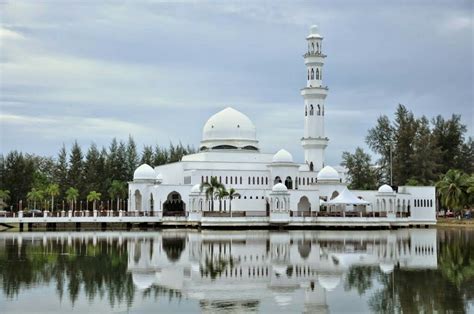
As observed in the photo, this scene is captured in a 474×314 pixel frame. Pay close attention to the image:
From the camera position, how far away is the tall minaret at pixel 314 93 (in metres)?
72.7

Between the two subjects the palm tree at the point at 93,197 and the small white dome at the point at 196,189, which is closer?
the small white dome at the point at 196,189

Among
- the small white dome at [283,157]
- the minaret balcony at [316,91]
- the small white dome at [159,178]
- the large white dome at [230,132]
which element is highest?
the minaret balcony at [316,91]

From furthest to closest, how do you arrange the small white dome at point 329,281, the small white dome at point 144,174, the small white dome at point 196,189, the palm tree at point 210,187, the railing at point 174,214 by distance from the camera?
the small white dome at point 144,174, the railing at point 174,214, the small white dome at point 196,189, the palm tree at point 210,187, the small white dome at point 329,281

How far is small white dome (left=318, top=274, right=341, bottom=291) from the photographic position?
23.6m

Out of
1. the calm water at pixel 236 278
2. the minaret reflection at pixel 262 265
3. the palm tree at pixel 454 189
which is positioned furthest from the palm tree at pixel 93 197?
the calm water at pixel 236 278

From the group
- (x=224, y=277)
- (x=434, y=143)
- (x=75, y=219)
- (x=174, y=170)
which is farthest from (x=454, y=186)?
(x=224, y=277)

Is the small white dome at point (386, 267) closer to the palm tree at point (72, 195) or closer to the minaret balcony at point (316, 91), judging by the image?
the minaret balcony at point (316, 91)

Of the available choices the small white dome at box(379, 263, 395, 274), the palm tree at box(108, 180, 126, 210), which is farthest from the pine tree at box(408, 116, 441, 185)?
the small white dome at box(379, 263, 395, 274)

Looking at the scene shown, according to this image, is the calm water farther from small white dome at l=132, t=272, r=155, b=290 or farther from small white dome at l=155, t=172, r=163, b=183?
small white dome at l=155, t=172, r=163, b=183

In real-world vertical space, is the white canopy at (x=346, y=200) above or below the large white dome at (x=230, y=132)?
below

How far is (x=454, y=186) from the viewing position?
7331 cm

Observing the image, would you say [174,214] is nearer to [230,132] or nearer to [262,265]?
[230,132]

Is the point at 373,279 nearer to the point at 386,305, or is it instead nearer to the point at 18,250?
the point at 386,305

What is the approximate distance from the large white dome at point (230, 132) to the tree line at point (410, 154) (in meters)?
15.4
